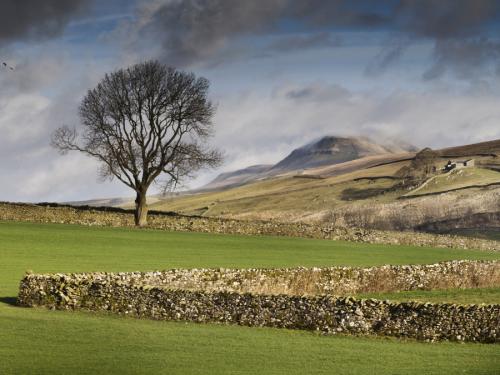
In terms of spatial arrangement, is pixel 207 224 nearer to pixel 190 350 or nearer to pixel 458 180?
pixel 190 350

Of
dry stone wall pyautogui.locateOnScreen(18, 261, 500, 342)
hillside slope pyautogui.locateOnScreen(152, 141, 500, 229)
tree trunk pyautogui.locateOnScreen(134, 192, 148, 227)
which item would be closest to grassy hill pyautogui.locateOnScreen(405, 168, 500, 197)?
hillside slope pyautogui.locateOnScreen(152, 141, 500, 229)

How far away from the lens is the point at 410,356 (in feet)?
65.4

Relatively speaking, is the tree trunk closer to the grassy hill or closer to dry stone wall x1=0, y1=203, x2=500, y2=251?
dry stone wall x1=0, y1=203, x2=500, y2=251

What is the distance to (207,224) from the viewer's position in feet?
232

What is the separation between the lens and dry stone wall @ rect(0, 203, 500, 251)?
2687 inches

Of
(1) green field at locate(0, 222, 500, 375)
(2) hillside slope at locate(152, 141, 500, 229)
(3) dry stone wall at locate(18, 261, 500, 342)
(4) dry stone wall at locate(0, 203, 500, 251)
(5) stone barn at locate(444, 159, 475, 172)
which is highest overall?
(5) stone barn at locate(444, 159, 475, 172)

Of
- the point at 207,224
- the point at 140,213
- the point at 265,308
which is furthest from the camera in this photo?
Result: the point at 207,224

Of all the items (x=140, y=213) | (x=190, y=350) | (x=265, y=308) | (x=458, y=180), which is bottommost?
(x=190, y=350)

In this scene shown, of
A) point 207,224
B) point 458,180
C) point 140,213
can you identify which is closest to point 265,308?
point 207,224

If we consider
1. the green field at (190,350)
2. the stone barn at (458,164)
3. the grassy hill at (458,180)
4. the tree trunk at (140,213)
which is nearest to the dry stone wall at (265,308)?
the green field at (190,350)

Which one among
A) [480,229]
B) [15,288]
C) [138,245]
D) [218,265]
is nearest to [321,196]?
[480,229]

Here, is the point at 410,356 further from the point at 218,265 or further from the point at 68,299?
the point at 218,265

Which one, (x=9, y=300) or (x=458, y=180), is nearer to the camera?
(x=9, y=300)

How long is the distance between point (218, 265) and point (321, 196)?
12269 centimetres
